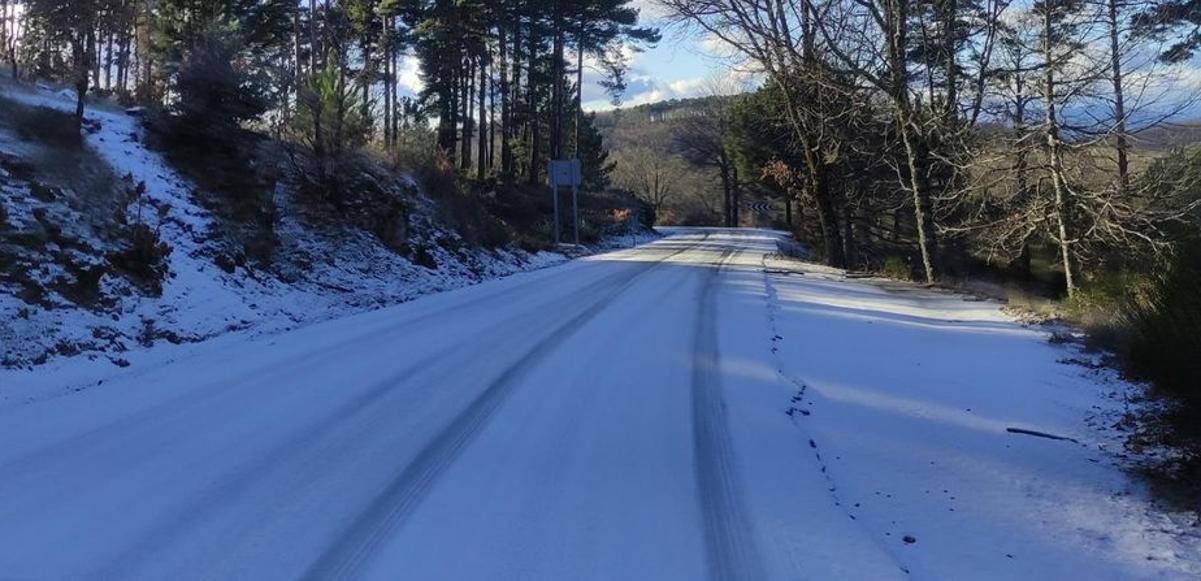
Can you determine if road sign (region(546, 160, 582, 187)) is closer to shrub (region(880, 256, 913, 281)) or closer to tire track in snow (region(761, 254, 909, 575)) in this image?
shrub (region(880, 256, 913, 281))

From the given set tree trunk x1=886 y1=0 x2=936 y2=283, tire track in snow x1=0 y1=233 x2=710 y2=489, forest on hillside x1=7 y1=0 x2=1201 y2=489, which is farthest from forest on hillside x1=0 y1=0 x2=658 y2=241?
tree trunk x1=886 y1=0 x2=936 y2=283

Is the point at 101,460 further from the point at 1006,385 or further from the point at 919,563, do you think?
the point at 1006,385

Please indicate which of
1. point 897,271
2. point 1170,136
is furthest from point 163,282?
point 897,271

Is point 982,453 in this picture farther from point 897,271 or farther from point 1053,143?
point 897,271

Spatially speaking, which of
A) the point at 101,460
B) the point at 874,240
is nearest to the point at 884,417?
the point at 101,460

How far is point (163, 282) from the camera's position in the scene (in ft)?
32.0

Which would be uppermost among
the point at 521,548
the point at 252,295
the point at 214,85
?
the point at 214,85

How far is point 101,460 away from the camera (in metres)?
5.05

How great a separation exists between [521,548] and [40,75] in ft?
62.2

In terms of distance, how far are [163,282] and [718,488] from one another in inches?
313

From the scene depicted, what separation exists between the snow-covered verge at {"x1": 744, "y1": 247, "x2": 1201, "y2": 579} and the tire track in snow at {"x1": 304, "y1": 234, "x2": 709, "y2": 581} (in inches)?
93.8

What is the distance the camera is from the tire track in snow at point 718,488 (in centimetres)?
381

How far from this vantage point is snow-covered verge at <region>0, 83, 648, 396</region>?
770 cm

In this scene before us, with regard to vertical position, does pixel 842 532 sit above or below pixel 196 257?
below
